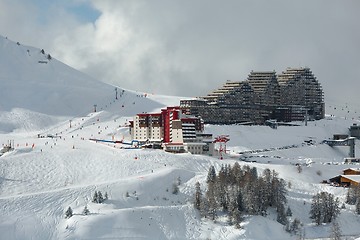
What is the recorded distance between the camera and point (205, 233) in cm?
7019

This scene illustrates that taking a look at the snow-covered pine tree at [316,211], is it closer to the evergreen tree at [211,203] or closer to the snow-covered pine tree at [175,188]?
the evergreen tree at [211,203]

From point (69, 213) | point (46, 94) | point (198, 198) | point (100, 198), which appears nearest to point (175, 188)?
point (198, 198)

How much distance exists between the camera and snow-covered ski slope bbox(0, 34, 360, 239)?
69250mm

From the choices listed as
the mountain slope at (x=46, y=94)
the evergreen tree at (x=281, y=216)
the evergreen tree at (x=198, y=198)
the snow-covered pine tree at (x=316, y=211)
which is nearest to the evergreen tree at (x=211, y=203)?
the evergreen tree at (x=198, y=198)

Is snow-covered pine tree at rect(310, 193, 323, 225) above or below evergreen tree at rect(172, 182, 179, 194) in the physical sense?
below

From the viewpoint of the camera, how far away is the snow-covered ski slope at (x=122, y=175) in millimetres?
69250

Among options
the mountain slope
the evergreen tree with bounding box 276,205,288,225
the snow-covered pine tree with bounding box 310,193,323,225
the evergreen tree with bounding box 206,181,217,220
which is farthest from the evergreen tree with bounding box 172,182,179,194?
the mountain slope

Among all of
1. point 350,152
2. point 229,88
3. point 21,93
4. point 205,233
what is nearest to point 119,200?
point 205,233

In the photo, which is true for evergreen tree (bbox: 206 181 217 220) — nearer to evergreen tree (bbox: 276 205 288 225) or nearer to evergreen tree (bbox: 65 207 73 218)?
evergreen tree (bbox: 276 205 288 225)

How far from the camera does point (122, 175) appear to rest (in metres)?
85.6

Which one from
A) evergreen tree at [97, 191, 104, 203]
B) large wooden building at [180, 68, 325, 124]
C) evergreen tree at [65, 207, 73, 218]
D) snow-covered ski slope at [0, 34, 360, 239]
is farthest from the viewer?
large wooden building at [180, 68, 325, 124]

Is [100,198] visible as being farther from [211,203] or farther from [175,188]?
[211,203]

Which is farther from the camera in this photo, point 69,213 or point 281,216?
point 281,216

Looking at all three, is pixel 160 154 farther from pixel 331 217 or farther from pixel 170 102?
pixel 170 102
